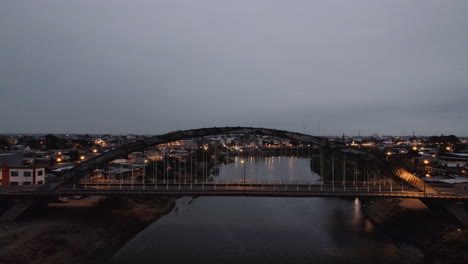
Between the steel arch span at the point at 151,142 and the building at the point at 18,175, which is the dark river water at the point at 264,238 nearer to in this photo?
the steel arch span at the point at 151,142

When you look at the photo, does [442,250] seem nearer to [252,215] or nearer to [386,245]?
[386,245]

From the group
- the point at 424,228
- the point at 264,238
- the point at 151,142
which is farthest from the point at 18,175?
the point at 424,228

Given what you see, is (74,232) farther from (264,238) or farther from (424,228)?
(424,228)

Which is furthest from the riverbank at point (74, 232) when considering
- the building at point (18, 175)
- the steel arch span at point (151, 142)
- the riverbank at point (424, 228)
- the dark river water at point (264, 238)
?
the riverbank at point (424, 228)

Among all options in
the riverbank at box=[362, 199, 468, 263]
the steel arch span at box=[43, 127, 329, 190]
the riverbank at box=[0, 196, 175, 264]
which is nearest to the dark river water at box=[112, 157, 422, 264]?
the riverbank at box=[362, 199, 468, 263]

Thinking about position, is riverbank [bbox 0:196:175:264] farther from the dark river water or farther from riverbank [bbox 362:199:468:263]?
riverbank [bbox 362:199:468:263]
